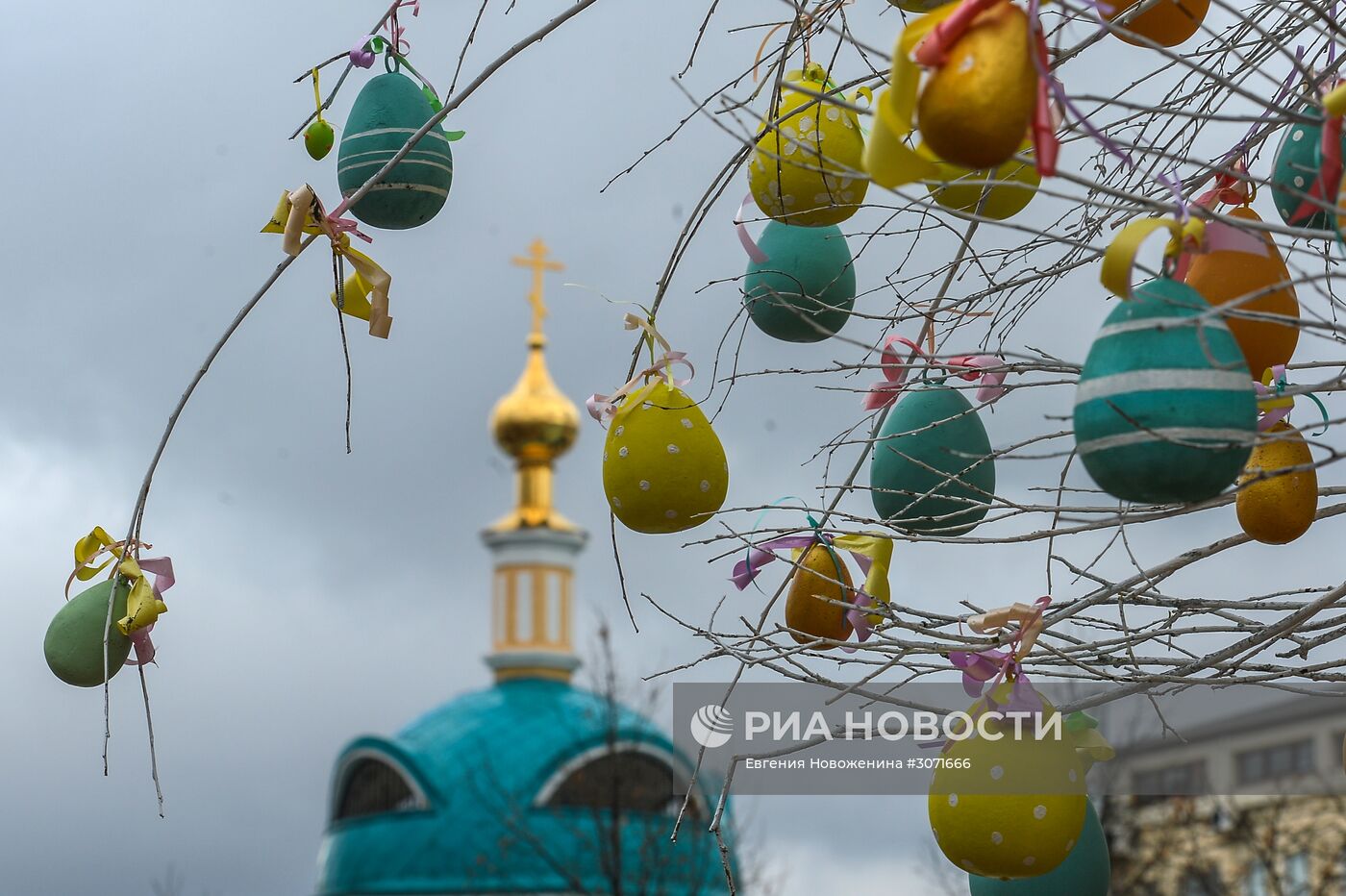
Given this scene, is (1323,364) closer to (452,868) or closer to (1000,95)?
(1000,95)

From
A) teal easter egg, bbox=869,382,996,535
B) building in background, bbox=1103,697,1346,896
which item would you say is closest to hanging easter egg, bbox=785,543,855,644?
teal easter egg, bbox=869,382,996,535

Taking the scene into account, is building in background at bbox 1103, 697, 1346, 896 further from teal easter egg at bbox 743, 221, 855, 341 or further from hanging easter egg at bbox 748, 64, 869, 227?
hanging easter egg at bbox 748, 64, 869, 227

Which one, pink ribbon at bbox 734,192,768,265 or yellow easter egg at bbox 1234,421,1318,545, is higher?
pink ribbon at bbox 734,192,768,265

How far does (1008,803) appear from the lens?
103 inches

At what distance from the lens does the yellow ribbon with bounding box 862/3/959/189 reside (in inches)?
70.3

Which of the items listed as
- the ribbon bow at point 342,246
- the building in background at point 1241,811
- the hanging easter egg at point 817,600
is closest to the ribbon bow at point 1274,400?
the hanging easter egg at point 817,600

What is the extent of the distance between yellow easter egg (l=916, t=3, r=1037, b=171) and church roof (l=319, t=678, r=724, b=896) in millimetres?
13535

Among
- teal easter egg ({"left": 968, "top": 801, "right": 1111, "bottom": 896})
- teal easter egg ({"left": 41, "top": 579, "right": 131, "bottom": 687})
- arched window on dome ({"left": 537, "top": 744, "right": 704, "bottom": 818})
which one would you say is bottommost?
teal easter egg ({"left": 968, "top": 801, "right": 1111, "bottom": 896})

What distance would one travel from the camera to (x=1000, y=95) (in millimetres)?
1752

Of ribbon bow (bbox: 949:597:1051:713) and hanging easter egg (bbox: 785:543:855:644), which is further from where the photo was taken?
hanging easter egg (bbox: 785:543:855:644)

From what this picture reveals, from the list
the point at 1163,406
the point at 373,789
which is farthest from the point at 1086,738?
the point at 373,789

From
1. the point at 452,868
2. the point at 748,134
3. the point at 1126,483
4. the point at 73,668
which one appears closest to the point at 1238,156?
the point at 748,134

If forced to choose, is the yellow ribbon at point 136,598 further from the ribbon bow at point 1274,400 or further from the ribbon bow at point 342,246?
the ribbon bow at point 1274,400

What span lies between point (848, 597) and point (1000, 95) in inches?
68.5
